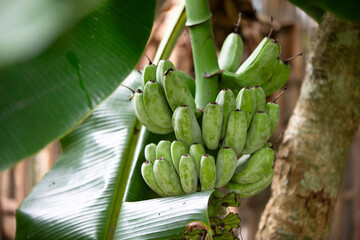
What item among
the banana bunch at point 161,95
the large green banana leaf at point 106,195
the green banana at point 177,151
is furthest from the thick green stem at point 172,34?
the green banana at point 177,151

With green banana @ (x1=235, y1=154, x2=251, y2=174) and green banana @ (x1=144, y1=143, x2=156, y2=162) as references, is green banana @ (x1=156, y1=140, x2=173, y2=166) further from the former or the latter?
green banana @ (x1=235, y1=154, x2=251, y2=174)

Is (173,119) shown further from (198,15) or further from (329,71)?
(329,71)

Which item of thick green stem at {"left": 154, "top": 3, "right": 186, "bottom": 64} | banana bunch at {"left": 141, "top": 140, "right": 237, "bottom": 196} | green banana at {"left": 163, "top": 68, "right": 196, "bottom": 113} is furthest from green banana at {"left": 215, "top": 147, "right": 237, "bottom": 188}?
thick green stem at {"left": 154, "top": 3, "right": 186, "bottom": 64}

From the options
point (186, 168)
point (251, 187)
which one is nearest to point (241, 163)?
point (251, 187)

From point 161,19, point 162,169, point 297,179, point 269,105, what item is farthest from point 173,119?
point 161,19

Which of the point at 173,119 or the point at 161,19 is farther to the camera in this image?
the point at 161,19

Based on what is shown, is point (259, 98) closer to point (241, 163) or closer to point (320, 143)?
point (241, 163)

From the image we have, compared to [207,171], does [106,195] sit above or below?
below
